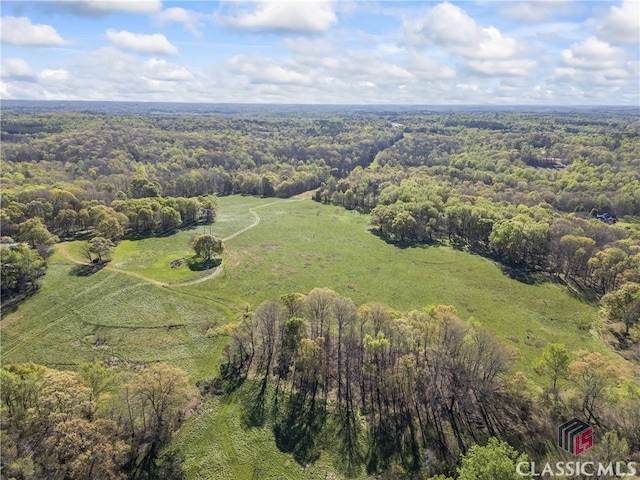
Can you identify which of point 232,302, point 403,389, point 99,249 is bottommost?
point 232,302

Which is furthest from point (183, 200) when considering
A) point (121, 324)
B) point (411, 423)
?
point (411, 423)

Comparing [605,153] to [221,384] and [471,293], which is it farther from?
[221,384]

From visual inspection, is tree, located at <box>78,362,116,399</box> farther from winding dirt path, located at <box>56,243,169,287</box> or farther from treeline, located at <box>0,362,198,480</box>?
winding dirt path, located at <box>56,243,169,287</box>

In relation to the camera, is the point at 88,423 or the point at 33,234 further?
the point at 33,234

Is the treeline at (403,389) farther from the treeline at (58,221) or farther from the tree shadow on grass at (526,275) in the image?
the treeline at (58,221)

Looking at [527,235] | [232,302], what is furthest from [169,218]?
[527,235]

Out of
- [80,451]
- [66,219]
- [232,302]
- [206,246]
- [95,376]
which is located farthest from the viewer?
[66,219]

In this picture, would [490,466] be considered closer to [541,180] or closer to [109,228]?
[109,228]

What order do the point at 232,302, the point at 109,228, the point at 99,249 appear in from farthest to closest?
the point at 109,228 < the point at 99,249 < the point at 232,302

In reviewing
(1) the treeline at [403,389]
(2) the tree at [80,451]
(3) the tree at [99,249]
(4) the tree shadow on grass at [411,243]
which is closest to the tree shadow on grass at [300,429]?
(1) the treeline at [403,389]
